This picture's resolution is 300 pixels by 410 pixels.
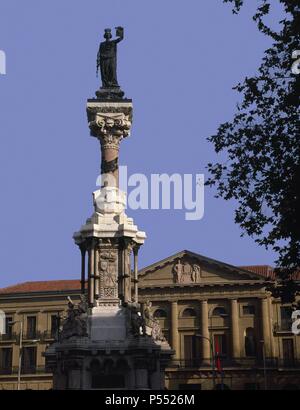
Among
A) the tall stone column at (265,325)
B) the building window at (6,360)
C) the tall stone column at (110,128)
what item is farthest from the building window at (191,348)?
the tall stone column at (110,128)

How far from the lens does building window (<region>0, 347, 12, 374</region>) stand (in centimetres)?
7294

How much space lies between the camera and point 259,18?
23.1m

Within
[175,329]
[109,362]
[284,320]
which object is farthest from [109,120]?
[284,320]

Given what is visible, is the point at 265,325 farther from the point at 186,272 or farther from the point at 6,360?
the point at 6,360

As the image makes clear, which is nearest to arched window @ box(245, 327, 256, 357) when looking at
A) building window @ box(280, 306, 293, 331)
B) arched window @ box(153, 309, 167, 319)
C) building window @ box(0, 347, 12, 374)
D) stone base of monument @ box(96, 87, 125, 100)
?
building window @ box(280, 306, 293, 331)

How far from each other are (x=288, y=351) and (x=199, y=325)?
339 inches

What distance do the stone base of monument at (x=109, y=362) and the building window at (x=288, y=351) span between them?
147 feet

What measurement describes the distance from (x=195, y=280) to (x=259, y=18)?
52640 mm

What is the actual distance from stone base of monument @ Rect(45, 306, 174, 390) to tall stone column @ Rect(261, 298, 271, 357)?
44448mm

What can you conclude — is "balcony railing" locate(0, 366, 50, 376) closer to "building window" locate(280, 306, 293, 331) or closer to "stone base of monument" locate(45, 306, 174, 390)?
"building window" locate(280, 306, 293, 331)

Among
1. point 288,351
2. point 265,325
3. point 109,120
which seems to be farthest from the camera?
point 265,325

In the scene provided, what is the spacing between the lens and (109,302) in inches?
1134

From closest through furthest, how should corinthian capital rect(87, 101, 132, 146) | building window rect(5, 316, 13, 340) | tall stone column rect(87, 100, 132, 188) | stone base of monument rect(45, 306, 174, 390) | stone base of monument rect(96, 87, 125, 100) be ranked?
stone base of monument rect(45, 306, 174, 390), tall stone column rect(87, 100, 132, 188), corinthian capital rect(87, 101, 132, 146), stone base of monument rect(96, 87, 125, 100), building window rect(5, 316, 13, 340)
